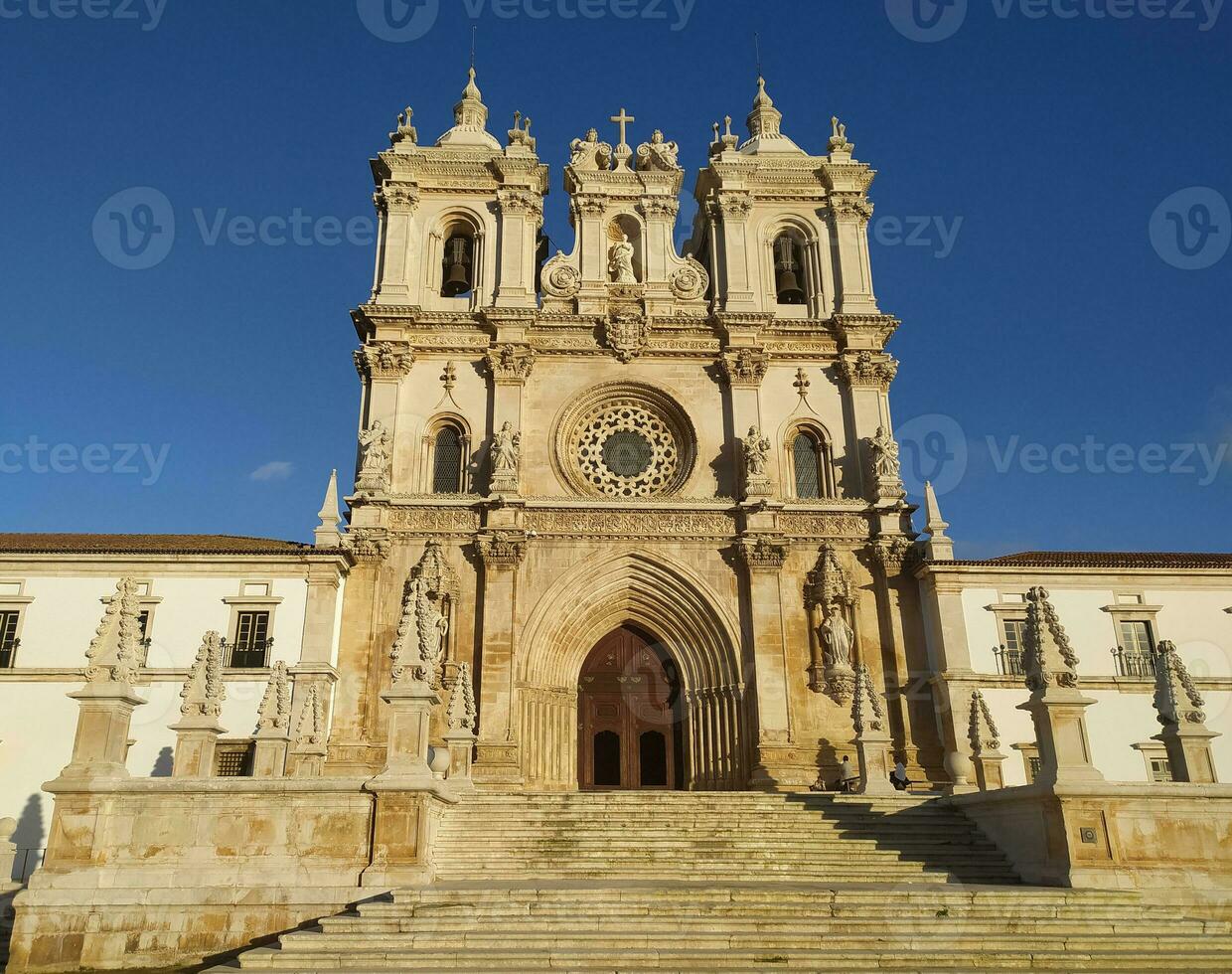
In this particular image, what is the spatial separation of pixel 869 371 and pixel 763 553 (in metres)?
6.99

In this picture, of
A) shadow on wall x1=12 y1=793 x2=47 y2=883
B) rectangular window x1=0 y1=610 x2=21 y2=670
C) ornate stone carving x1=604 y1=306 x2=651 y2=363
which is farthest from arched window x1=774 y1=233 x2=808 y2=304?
shadow on wall x1=12 y1=793 x2=47 y2=883

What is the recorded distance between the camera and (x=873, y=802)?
18.0 metres

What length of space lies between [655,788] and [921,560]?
951 cm

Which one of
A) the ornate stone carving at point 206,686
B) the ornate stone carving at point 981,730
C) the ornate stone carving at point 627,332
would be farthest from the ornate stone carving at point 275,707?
the ornate stone carving at point 981,730

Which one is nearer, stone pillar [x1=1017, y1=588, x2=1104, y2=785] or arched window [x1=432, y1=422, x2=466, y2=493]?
stone pillar [x1=1017, y1=588, x2=1104, y2=785]

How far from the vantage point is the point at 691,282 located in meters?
29.4

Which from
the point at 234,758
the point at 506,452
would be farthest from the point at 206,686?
the point at 506,452

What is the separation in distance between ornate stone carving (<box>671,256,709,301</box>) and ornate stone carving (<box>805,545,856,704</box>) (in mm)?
9232

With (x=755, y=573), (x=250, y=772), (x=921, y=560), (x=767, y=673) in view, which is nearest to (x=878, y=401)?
(x=921, y=560)

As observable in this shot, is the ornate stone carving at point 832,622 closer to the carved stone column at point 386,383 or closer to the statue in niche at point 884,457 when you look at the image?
the statue in niche at point 884,457

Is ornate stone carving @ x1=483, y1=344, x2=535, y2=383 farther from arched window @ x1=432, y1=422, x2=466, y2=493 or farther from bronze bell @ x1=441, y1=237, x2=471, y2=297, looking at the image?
bronze bell @ x1=441, y1=237, x2=471, y2=297

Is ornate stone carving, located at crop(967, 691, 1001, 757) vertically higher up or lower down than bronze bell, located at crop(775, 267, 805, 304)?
lower down

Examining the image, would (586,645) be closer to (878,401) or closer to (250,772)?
(250,772)

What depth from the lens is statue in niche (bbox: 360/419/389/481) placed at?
84.0ft
